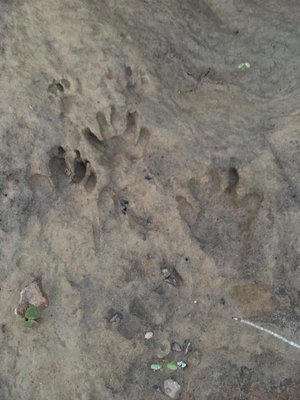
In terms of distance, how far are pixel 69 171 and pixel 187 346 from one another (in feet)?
3.38

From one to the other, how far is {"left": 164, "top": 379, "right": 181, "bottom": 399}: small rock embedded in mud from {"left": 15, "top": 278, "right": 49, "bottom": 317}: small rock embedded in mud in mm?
692

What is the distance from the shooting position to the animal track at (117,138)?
2678mm

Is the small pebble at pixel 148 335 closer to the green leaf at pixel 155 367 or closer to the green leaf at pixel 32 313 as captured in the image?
the green leaf at pixel 155 367

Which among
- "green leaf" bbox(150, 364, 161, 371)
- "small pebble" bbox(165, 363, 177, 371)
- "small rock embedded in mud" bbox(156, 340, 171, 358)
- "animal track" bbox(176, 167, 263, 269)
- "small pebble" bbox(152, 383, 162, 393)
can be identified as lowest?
"small pebble" bbox(152, 383, 162, 393)

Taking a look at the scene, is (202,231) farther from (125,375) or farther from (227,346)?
(125,375)

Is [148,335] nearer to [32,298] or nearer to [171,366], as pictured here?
[171,366]

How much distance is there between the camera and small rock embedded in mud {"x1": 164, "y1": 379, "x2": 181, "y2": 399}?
105 inches

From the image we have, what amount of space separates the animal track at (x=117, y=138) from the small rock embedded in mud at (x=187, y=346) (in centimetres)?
93

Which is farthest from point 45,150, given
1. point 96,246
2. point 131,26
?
point 131,26

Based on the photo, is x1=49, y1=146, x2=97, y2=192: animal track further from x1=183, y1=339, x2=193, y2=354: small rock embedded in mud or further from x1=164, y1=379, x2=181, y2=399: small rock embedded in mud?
x1=164, y1=379, x2=181, y2=399: small rock embedded in mud

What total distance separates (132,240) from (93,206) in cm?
25

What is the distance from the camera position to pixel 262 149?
2730 mm

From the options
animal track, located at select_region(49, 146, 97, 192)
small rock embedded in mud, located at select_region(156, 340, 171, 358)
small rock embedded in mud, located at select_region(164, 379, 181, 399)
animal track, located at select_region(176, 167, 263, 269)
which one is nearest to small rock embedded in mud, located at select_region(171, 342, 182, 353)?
small rock embedded in mud, located at select_region(156, 340, 171, 358)

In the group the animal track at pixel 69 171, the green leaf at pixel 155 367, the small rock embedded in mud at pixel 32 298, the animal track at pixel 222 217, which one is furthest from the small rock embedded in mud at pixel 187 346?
the animal track at pixel 69 171
